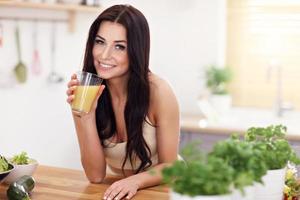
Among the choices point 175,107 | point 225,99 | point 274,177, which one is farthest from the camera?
point 225,99

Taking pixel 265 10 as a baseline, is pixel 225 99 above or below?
below

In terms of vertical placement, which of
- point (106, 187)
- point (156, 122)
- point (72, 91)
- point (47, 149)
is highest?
point (72, 91)

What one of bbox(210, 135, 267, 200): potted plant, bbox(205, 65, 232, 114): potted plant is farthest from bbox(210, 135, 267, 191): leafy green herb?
bbox(205, 65, 232, 114): potted plant

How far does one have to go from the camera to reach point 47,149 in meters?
3.68

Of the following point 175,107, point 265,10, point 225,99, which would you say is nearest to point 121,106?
point 175,107

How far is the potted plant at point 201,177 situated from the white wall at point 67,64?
2.17 m

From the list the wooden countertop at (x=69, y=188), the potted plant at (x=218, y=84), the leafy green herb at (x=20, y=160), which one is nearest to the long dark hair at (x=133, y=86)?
the wooden countertop at (x=69, y=188)

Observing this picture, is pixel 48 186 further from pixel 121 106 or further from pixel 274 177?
pixel 274 177

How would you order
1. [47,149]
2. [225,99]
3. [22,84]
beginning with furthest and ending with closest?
[225,99] → [47,149] → [22,84]

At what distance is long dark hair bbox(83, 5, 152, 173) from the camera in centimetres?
218

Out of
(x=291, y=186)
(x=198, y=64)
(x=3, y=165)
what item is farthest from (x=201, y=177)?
(x=198, y=64)

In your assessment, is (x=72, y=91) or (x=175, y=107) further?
(x=175, y=107)

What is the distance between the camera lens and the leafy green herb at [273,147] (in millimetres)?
1604

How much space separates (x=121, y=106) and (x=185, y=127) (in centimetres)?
135
